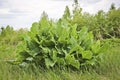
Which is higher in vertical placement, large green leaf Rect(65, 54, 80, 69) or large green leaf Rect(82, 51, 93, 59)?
large green leaf Rect(82, 51, 93, 59)

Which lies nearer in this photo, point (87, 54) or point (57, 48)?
point (87, 54)

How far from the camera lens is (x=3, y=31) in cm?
1994

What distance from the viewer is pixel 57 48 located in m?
5.02

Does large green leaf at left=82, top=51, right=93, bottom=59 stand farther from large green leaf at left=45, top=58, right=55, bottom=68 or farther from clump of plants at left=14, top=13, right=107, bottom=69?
large green leaf at left=45, top=58, right=55, bottom=68

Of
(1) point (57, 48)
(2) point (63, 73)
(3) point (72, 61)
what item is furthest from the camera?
(1) point (57, 48)

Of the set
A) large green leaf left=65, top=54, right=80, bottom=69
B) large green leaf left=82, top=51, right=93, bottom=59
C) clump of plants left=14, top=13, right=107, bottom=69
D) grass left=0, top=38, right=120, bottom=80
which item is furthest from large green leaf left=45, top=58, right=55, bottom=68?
large green leaf left=82, top=51, right=93, bottom=59

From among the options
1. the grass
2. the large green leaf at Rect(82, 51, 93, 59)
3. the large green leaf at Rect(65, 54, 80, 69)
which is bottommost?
the grass

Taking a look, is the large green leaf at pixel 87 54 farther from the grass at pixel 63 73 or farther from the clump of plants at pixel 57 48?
the grass at pixel 63 73

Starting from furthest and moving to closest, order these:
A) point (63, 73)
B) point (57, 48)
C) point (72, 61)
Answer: point (57, 48)
point (72, 61)
point (63, 73)

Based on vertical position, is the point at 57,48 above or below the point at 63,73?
above

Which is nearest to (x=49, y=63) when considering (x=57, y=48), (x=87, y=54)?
(x=57, y=48)

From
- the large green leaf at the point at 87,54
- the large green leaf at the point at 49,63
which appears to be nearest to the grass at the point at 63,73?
the large green leaf at the point at 49,63

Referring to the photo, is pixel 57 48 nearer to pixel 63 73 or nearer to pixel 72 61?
pixel 72 61

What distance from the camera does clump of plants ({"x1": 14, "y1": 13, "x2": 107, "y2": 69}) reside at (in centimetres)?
488
